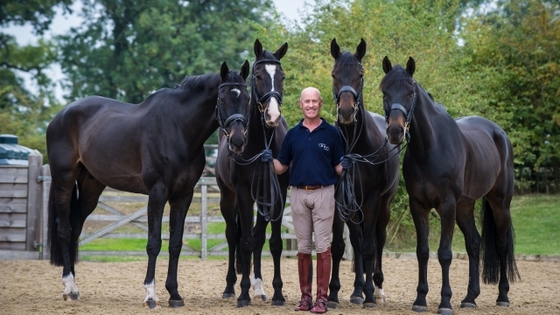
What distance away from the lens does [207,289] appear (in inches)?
345

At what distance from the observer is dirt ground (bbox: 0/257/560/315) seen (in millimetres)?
6793

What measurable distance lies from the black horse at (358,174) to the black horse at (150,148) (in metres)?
0.95

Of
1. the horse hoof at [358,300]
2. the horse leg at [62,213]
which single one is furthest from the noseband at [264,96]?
the horse leg at [62,213]

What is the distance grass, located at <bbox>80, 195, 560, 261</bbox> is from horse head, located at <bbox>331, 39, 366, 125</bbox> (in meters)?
6.99

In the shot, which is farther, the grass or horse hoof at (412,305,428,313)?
the grass

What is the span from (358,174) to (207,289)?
2865 millimetres

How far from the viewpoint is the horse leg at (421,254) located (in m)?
6.67

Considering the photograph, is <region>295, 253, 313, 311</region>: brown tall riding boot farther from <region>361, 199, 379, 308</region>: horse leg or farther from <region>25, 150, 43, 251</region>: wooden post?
<region>25, 150, 43, 251</region>: wooden post

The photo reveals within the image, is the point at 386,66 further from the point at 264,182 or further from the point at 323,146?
the point at 264,182

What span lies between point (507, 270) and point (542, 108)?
10.8 meters

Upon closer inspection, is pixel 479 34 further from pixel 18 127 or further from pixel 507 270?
pixel 18 127

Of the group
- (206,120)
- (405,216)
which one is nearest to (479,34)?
(405,216)

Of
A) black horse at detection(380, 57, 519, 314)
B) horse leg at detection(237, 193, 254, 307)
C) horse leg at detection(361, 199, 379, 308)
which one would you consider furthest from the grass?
horse leg at detection(361, 199, 379, 308)

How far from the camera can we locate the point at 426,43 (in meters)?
15.6
